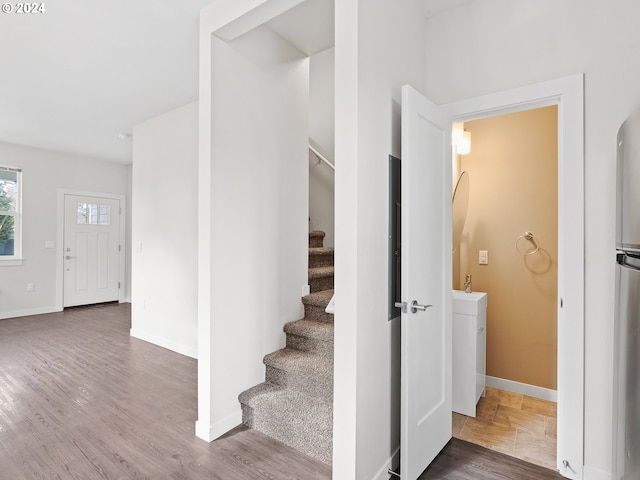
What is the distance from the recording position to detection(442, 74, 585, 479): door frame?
1814 millimetres

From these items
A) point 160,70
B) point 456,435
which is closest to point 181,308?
point 160,70

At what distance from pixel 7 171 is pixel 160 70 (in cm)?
405

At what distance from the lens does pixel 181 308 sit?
3.87m

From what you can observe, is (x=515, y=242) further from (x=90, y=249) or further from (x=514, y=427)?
(x=90, y=249)

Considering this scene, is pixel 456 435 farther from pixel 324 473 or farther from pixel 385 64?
pixel 385 64

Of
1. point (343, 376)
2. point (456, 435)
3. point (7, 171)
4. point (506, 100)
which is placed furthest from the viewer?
point (7, 171)

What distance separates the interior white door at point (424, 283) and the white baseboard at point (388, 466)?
0.41 ft

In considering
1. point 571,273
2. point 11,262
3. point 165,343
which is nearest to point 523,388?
point 571,273

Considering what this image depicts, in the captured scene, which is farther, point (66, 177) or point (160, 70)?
point (66, 177)

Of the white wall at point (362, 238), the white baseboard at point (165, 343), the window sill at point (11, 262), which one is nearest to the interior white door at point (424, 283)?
the white wall at point (362, 238)

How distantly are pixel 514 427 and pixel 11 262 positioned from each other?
22.3 ft

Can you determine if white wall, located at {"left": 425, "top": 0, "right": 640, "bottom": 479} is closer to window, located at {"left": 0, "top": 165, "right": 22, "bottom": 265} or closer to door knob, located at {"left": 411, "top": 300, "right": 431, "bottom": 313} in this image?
door knob, located at {"left": 411, "top": 300, "right": 431, "bottom": 313}

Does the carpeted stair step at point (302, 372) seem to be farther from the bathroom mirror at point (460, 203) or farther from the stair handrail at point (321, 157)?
the stair handrail at point (321, 157)

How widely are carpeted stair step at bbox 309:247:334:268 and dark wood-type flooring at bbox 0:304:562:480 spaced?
1483mm
